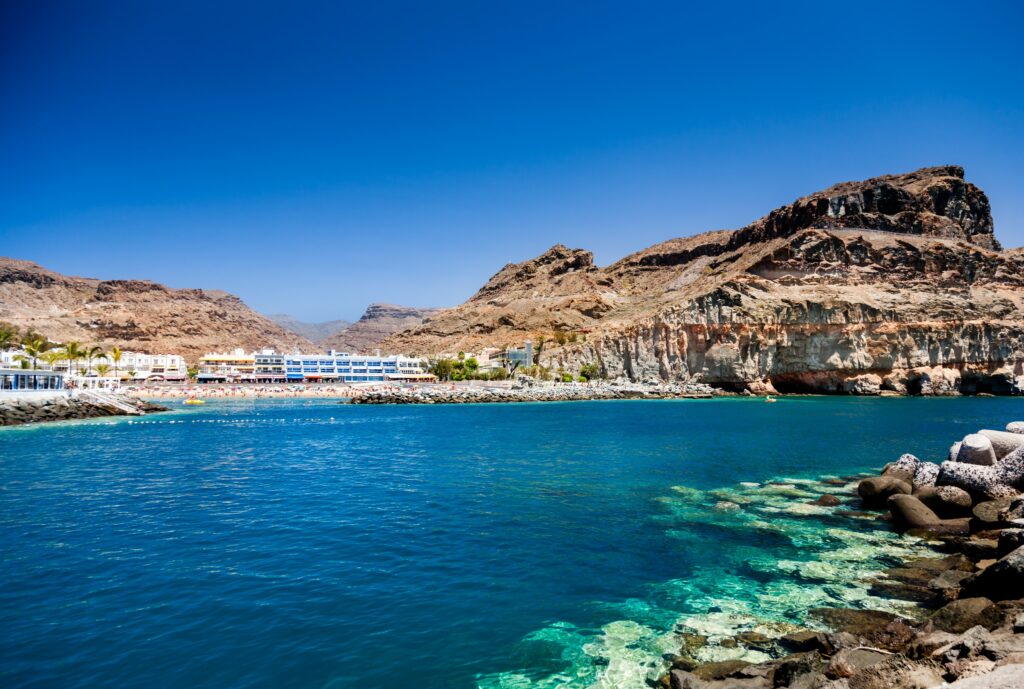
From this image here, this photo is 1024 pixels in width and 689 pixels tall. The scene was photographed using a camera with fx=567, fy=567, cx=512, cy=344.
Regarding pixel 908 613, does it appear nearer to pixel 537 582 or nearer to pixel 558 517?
pixel 537 582

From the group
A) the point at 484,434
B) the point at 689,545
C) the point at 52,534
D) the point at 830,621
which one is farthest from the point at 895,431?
the point at 52,534

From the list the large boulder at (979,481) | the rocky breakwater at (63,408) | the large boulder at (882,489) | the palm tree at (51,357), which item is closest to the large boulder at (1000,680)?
the large boulder at (979,481)

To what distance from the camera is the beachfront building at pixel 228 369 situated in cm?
13275

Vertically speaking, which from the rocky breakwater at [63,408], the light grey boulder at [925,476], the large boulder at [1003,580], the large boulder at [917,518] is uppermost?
the rocky breakwater at [63,408]

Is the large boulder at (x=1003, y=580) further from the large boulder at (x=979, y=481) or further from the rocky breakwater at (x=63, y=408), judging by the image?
the rocky breakwater at (x=63, y=408)

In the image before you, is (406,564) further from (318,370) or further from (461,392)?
(318,370)

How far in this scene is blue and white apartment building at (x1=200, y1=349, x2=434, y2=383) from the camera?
133 meters

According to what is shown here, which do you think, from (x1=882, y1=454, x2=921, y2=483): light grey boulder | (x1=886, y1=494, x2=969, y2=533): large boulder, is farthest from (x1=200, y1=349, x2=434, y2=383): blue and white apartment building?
(x1=886, y1=494, x2=969, y2=533): large boulder

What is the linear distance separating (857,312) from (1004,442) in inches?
3097

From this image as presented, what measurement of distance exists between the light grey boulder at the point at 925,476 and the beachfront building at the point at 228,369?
447 ft

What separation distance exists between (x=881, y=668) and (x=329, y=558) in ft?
37.2

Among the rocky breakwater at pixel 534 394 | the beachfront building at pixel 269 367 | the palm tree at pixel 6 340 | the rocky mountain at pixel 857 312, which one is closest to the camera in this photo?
the rocky breakwater at pixel 534 394

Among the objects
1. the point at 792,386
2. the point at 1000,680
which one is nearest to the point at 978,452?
the point at 1000,680

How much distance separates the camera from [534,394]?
284 feet
